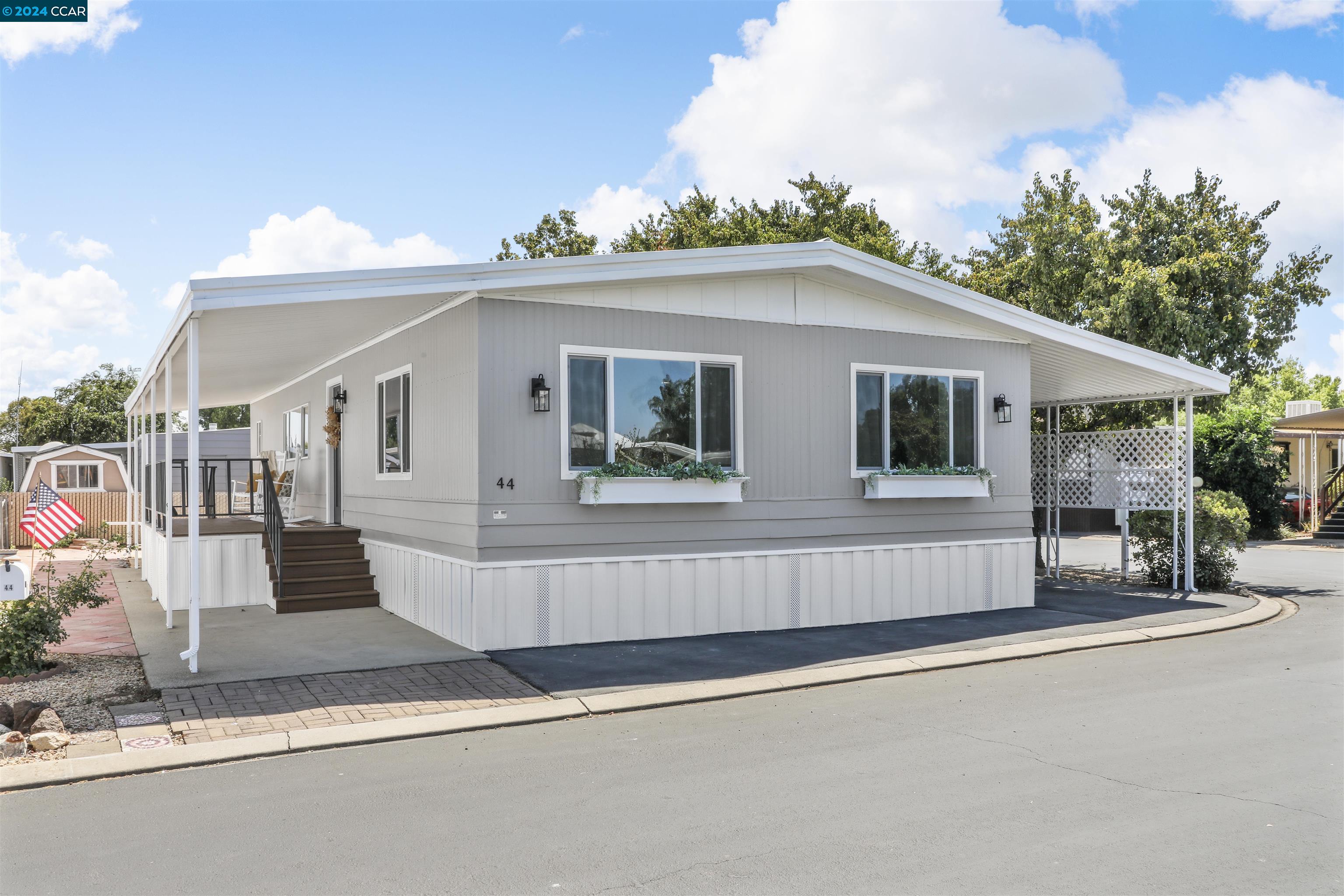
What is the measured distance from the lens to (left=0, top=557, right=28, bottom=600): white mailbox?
634 centimetres

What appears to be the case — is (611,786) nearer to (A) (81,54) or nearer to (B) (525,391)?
(B) (525,391)

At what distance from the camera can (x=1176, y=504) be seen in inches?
486

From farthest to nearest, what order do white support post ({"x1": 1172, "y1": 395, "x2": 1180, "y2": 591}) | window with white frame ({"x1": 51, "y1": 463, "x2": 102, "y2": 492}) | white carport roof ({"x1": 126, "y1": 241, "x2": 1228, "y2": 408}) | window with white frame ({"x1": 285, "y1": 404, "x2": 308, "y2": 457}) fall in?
window with white frame ({"x1": 51, "y1": 463, "x2": 102, "y2": 492}) < window with white frame ({"x1": 285, "y1": 404, "x2": 308, "y2": 457}) < white support post ({"x1": 1172, "y1": 395, "x2": 1180, "y2": 591}) < white carport roof ({"x1": 126, "y1": 241, "x2": 1228, "y2": 408})

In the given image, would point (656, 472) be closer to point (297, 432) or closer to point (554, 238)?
point (297, 432)

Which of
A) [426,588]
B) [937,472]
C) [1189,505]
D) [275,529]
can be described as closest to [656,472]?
[426,588]

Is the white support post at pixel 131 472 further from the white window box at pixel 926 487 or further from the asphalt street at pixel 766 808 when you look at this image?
the asphalt street at pixel 766 808

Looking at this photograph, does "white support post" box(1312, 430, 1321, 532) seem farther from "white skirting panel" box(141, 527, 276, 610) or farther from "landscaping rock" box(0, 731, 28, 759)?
"landscaping rock" box(0, 731, 28, 759)

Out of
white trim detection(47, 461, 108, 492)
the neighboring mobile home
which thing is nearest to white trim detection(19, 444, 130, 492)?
white trim detection(47, 461, 108, 492)

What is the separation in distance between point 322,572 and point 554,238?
62.0 ft

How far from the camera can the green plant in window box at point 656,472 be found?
848cm

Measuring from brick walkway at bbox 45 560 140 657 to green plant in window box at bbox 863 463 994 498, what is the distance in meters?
7.02

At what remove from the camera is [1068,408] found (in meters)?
17.2

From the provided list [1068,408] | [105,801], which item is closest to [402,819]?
[105,801]

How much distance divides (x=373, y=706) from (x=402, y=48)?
A: 7340 millimetres
